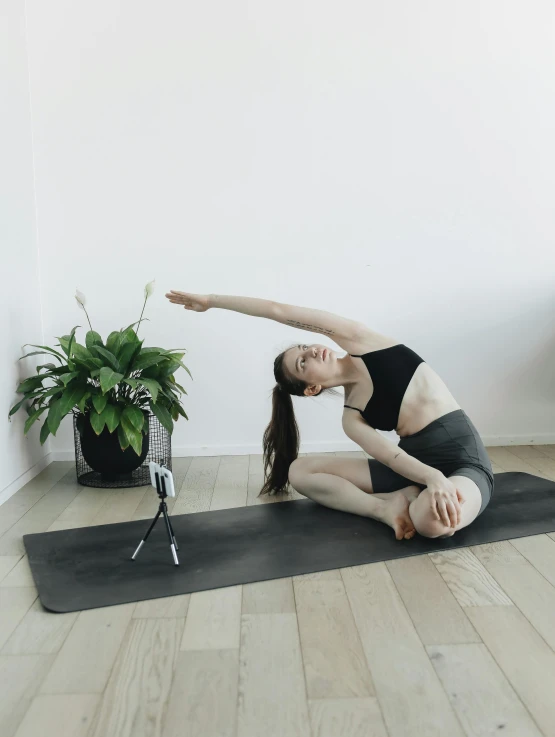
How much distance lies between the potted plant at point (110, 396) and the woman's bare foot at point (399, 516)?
1040 mm

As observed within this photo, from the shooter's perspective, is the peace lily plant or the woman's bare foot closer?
the woman's bare foot

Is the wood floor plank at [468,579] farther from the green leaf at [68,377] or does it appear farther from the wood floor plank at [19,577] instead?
the green leaf at [68,377]

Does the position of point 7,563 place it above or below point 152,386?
below

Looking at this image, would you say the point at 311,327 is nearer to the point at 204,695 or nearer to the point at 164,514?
the point at 164,514

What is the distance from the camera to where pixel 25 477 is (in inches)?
123

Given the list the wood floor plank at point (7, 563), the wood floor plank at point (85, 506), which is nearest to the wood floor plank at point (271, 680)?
the wood floor plank at point (7, 563)

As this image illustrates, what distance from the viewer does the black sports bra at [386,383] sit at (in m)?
2.51

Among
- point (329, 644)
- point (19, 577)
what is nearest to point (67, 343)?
point (19, 577)

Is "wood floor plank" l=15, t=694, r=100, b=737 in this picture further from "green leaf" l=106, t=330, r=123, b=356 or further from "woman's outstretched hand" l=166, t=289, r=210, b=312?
"green leaf" l=106, t=330, r=123, b=356

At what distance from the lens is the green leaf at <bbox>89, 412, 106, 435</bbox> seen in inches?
112

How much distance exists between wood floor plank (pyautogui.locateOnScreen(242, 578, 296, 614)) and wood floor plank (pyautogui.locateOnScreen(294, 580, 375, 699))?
0.02 metres

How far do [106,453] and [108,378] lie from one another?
0.41 m

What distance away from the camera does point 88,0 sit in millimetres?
3359

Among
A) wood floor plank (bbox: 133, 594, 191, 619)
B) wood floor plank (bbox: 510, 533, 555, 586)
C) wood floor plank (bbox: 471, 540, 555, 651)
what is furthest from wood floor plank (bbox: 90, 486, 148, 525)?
wood floor plank (bbox: 510, 533, 555, 586)
